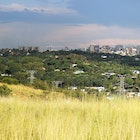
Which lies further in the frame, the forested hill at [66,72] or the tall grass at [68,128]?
the forested hill at [66,72]

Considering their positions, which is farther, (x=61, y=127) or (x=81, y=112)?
(x=81, y=112)

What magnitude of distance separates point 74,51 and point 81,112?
52.4 m

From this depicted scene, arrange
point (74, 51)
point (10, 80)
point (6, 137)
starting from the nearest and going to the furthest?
1. point (6, 137)
2. point (10, 80)
3. point (74, 51)

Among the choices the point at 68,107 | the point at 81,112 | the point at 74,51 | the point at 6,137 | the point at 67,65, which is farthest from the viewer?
the point at 74,51

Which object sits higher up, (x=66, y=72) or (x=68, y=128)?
(x=68, y=128)

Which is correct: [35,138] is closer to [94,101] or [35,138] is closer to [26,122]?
[26,122]

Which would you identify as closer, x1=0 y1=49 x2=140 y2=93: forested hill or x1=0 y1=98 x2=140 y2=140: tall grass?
x1=0 y1=98 x2=140 y2=140: tall grass

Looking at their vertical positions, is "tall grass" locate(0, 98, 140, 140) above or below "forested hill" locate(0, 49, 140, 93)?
above

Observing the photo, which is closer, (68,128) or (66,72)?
(68,128)

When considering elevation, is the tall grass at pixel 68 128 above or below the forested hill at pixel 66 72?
above

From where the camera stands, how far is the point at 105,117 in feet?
21.0

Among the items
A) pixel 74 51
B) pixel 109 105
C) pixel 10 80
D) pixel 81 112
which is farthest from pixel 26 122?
pixel 74 51

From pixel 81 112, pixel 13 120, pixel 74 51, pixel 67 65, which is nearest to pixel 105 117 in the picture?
pixel 81 112

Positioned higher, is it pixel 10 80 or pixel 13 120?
pixel 13 120
